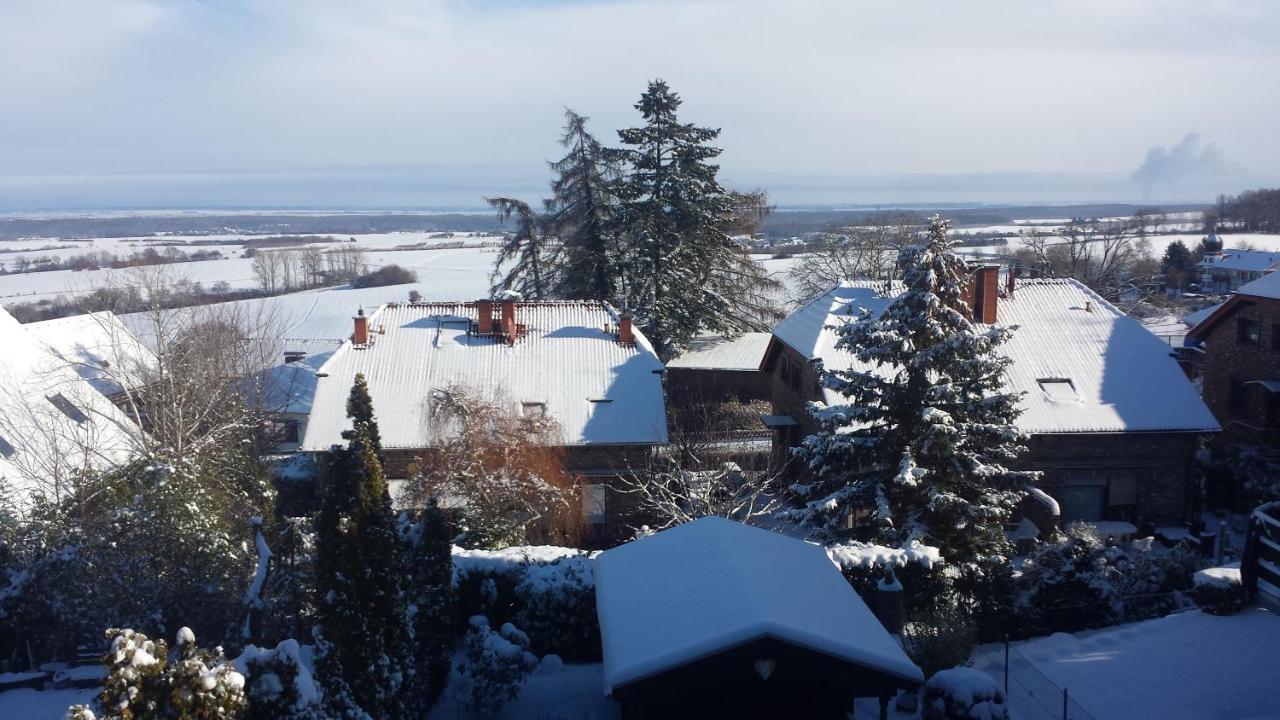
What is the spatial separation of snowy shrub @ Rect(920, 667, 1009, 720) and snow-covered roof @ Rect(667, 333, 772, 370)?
2326 cm

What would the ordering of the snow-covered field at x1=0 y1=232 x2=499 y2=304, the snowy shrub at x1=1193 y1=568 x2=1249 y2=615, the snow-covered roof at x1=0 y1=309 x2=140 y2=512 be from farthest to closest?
Result: the snow-covered field at x1=0 y1=232 x2=499 y2=304 < the snow-covered roof at x1=0 y1=309 x2=140 y2=512 < the snowy shrub at x1=1193 y1=568 x2=1249 y2=615

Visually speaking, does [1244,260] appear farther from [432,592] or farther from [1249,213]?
[432,592]

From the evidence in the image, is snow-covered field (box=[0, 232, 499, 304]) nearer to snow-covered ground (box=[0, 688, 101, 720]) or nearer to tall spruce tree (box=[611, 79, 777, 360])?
snow-covered ground (box=[0, 688, 101, 720])

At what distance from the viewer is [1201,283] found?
62.5 meters

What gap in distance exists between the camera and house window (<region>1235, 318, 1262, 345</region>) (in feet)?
77.6

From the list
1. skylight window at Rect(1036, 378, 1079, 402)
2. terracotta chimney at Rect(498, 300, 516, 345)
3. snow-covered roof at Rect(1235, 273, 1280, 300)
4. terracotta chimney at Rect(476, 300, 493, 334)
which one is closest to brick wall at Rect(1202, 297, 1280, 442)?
snow-covered roof at Rect(1235, 273, 1280, 300)

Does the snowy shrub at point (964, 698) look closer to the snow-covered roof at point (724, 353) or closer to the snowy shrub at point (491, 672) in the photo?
the snowy shrub at point (491, 672)

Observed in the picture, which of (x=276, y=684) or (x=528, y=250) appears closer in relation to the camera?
(x=276, y=684)

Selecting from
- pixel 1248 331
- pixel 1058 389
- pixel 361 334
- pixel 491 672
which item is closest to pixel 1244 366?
pixel 1248 331

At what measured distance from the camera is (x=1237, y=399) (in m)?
24.4

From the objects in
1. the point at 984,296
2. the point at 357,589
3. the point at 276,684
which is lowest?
the point at 276,684

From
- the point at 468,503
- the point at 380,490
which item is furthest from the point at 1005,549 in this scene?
the point at 380,490

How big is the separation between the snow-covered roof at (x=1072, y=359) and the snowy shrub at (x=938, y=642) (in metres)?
7.65

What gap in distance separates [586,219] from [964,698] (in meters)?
28.1
